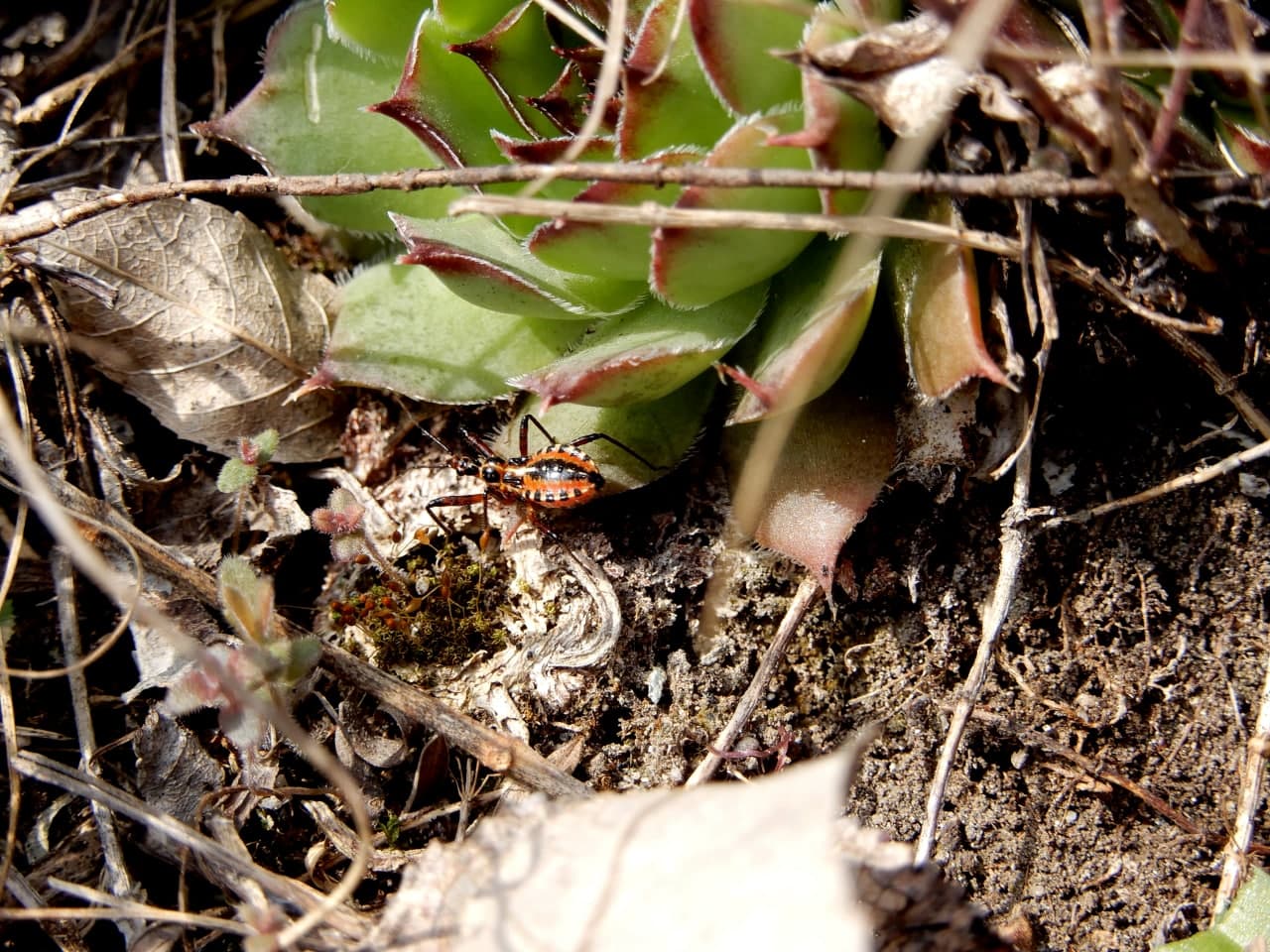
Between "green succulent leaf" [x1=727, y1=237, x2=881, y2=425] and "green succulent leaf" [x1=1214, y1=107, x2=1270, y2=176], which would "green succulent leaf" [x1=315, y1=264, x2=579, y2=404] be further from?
"green succulent leaf" [x1=1214, y1=107, x2=1270, y2=176]

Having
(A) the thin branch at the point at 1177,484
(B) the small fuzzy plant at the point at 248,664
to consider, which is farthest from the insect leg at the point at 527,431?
(A) the thin branch at the point at 1177,484

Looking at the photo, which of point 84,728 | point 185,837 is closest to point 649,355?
point 185,837

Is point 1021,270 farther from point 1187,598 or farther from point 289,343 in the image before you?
point 289,343

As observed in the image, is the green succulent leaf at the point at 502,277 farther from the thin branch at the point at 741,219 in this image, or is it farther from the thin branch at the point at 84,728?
the thin branch at the point at 84,728

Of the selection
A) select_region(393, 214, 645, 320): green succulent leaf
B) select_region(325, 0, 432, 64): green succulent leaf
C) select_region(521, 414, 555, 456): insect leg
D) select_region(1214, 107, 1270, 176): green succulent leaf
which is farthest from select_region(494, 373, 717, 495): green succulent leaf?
select_region(1214, 107, 1270, 176): green succulent leaf

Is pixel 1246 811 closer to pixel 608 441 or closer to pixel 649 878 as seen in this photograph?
pixel 649 878

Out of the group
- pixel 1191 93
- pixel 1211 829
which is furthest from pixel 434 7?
pixel 1211 829

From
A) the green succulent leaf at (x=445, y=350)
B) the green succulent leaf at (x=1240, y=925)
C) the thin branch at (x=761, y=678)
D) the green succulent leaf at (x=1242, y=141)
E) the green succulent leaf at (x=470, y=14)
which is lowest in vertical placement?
the green succulent leaf at (x=1240, y=925)
